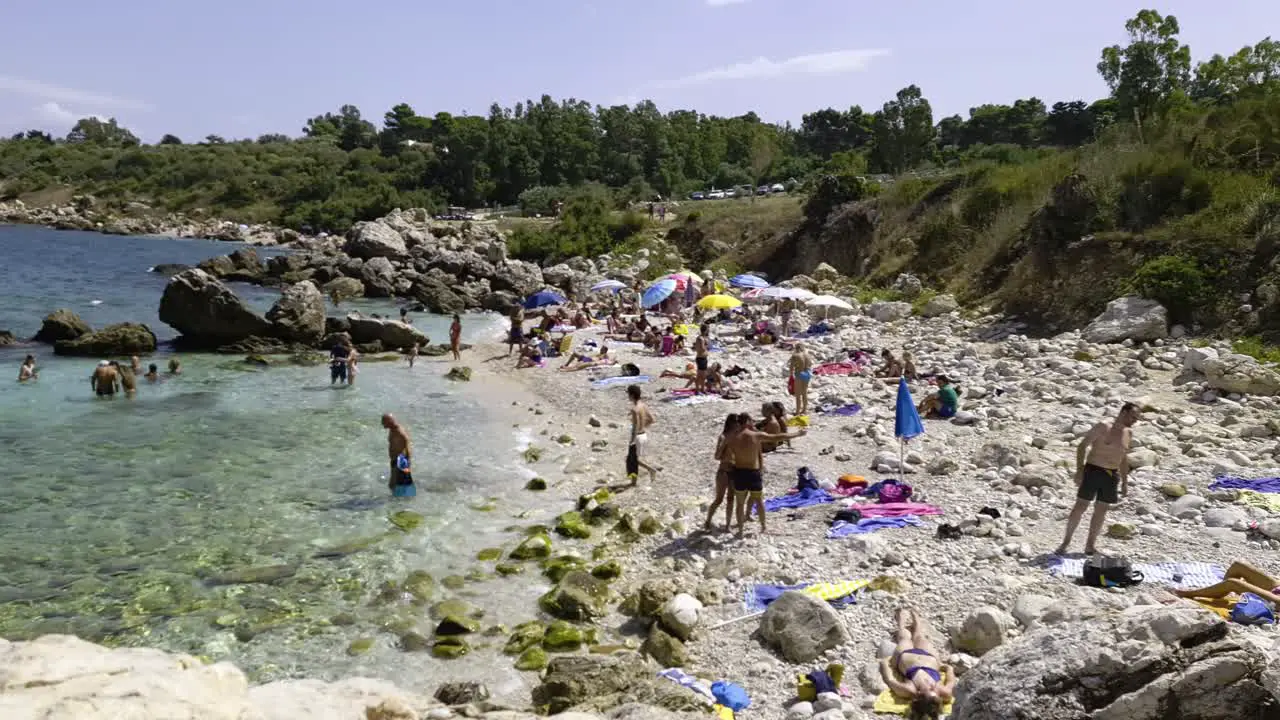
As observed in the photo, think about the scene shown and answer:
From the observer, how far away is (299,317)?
27.3 metres

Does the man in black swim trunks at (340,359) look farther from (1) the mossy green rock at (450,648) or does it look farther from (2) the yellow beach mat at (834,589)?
(2) the yellow beach mat at (834,589)

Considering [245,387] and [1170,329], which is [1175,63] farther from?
[245,387]

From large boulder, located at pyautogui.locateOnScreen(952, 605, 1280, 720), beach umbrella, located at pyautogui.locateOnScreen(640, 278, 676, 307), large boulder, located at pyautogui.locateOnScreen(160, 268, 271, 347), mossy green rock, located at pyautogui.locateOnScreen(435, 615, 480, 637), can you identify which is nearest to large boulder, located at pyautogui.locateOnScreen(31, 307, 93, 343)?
large boulder, located at pyautogui.locateOnScreen(160, 268, 271, 347)

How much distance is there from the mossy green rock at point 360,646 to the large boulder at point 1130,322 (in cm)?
1832

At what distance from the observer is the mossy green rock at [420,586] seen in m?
9.71

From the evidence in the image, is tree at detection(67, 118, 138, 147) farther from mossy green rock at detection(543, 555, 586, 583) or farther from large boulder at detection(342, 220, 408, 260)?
mossy green rock at detection(543, 555, 586, 583)

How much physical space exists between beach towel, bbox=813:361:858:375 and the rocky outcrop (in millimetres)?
20440

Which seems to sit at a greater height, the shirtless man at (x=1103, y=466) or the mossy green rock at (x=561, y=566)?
the shirtless man at (x=1103, y=466)

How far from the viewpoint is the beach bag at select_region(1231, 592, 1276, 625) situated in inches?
265

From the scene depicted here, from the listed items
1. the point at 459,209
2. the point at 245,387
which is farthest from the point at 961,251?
the point at 459,209

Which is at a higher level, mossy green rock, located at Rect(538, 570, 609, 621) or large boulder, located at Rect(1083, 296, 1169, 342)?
large boulder, located at Rect(1083, 296, 1169, 342)

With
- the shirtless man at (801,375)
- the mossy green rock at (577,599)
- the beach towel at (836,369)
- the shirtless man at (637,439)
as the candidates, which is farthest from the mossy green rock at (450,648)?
the beach towel at (836,369)

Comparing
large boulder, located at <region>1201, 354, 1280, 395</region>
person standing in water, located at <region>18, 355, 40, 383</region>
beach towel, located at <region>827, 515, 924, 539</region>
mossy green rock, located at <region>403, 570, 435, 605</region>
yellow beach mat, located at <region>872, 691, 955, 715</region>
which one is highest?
large boulder, located at <region>1201, 354, 1280, 395</region>

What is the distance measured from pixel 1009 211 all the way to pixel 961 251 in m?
2.33
